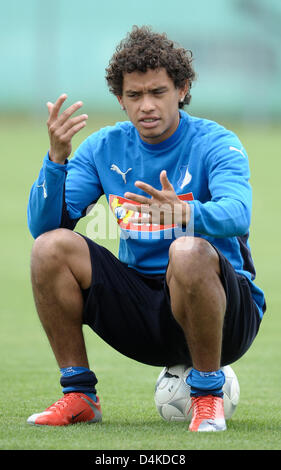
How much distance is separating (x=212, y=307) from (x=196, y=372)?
1.22 ft

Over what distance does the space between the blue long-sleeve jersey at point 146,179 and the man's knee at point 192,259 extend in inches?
11.6

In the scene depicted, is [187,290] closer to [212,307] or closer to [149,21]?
[212,307]

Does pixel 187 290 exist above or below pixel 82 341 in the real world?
above

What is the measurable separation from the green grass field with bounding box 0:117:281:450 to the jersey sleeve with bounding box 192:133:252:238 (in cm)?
95

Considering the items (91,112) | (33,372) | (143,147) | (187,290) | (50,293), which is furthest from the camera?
(91,112)

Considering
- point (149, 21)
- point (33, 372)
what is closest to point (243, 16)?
point (149, 21)

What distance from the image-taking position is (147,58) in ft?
15.8

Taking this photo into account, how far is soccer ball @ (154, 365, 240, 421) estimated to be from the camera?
15.7ft

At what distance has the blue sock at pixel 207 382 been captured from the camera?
4402 mm

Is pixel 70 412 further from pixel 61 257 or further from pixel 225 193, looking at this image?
pixel 225 193

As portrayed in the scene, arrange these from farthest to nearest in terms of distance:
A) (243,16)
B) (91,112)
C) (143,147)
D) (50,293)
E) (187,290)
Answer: (243,16) < (91,112) < (143,147) < (50,293) < (187,290)

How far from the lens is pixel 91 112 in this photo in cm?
2856

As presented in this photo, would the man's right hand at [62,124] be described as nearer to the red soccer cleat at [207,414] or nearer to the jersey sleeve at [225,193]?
the jersey sleeve at [225,193]

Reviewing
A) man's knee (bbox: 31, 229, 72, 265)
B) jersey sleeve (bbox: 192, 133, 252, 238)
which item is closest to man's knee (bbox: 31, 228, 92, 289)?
man's knee (bbox: 31, 229, 72, 265)
